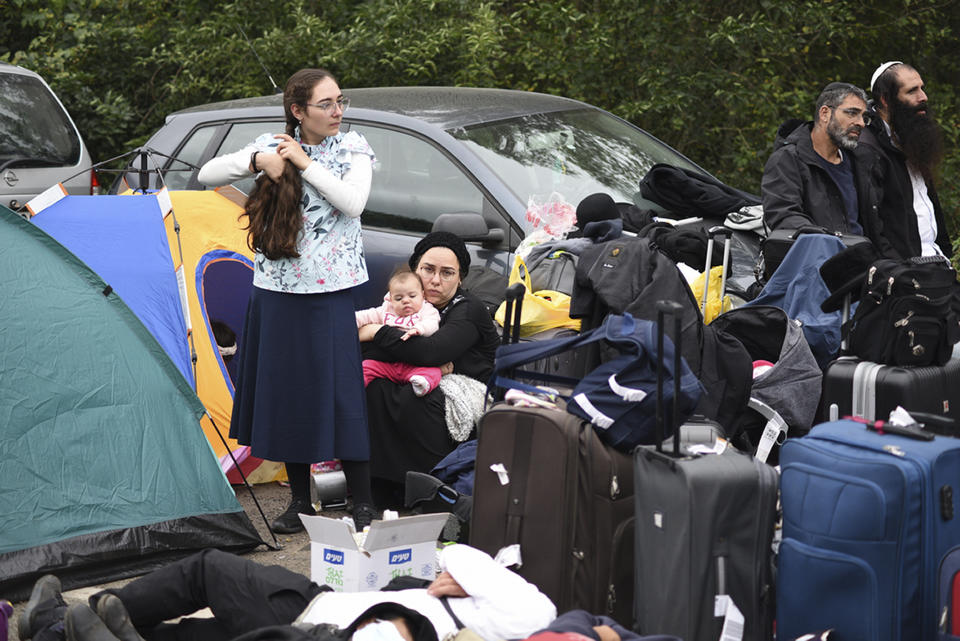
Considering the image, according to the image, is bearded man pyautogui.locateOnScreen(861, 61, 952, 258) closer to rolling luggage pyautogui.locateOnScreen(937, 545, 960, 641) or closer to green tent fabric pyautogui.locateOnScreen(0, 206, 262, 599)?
rolling luggage pyautogui.locateOnScreen(937, 545, 960, 641)

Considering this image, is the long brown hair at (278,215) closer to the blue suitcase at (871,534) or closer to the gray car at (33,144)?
the blue suitcase at (871,534)

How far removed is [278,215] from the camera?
15.8 feet

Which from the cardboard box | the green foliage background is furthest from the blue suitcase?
the green foliage background

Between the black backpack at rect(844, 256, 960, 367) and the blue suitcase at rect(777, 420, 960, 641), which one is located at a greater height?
the black backpack at rect(844, 256, 960, 367)

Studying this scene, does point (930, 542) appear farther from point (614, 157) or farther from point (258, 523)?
point (614, 157)

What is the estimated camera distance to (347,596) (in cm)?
357

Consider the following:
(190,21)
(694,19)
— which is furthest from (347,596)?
(190,21)

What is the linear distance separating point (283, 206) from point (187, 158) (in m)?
2.38

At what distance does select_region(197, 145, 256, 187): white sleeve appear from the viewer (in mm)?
4895

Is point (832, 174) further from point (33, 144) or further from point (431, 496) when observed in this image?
point (33, 144)

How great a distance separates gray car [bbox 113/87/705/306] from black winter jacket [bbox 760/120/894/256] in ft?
2.63

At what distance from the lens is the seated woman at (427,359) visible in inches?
211

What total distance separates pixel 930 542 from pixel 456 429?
7.86 ft

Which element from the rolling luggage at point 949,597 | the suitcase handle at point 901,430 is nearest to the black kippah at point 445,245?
the suitcase handle at point 901,430
